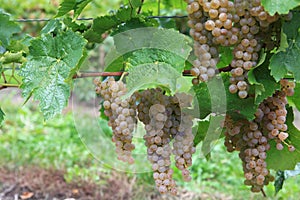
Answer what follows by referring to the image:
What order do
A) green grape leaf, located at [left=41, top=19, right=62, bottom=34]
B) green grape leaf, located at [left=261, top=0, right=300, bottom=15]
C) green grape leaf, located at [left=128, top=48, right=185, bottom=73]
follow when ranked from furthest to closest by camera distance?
1. green grape leaf, located at [left=41, top=19, right=62, bottom=34]
2. green grape leaf, located at [left=128, top=48, right=185, bottom=73]
3. green grape leaf, located at [left=261, top=0, right=300, bottom=15]

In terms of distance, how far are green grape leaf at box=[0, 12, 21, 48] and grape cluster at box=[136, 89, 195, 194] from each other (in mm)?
402

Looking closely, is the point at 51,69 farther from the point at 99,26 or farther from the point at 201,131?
the point at 201,131

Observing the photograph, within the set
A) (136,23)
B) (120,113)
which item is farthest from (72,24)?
(120,113)

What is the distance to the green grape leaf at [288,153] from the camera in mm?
1041

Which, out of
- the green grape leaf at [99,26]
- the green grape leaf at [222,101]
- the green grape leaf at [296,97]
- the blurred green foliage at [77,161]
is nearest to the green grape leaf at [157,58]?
the green grape leaf at [222,101]

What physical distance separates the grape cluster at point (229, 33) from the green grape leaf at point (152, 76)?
4cm

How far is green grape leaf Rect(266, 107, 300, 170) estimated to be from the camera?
104 centimetres

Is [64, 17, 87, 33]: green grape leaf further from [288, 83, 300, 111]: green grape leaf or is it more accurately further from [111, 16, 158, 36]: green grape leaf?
[288, 83, 300, 111]: green grape leaf

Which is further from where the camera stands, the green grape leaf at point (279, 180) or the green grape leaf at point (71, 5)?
the green grape leaf at point (279, 180)

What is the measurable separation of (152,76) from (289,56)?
0.79 feet

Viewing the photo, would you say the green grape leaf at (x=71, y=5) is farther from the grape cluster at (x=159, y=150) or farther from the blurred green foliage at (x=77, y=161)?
the blurred green foliage at (x=77, y=161)

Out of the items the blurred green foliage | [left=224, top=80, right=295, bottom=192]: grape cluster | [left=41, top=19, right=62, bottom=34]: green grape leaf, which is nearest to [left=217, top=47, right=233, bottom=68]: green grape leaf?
[left=224, top=80, right=295, bottom=192]: grape cluster

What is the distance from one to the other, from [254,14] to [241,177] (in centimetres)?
194

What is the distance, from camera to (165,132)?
0.92 meters
